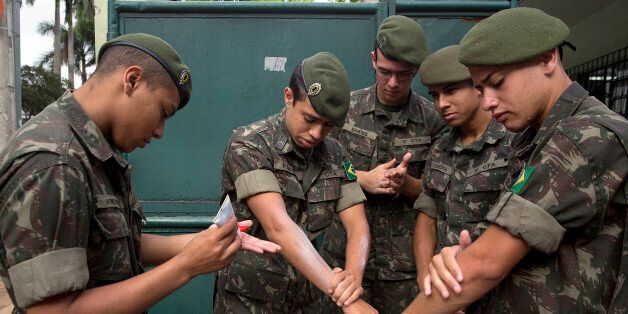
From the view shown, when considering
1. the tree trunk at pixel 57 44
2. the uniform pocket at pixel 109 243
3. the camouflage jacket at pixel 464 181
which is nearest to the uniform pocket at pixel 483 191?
the camouflage jacket at pixel 464 181

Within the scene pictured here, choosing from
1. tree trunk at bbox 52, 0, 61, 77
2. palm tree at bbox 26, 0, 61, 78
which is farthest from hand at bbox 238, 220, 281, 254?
palm tree at bbox 26, 0, 61, 78

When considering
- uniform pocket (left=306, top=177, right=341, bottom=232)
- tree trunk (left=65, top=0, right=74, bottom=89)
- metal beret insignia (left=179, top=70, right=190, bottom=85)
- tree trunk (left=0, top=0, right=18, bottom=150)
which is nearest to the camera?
metal beret insignia (left=179, top=70, right=190, bottom=85)

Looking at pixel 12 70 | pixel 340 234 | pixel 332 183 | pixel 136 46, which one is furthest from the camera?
pixel 12 70

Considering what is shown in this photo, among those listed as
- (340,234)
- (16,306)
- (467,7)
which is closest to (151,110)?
(16,306)

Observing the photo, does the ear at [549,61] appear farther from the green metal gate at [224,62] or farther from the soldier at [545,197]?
the green metal gate at [224,62]

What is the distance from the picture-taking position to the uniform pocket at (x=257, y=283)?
2127 mm

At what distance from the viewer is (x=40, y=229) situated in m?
1.21

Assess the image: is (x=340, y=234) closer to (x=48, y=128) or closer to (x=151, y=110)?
(x=151, y=110)

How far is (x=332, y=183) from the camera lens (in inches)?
91.1

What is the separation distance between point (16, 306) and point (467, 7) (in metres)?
2.83

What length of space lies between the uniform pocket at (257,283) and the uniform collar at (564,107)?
116 centimetres

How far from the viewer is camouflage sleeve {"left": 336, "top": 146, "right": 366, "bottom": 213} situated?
2346 millimetres

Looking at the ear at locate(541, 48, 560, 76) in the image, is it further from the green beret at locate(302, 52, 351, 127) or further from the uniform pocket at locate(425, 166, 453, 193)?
the uniform pocket at locate(425, 166, 453, 193)

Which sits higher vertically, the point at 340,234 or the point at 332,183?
the point at 332,183
